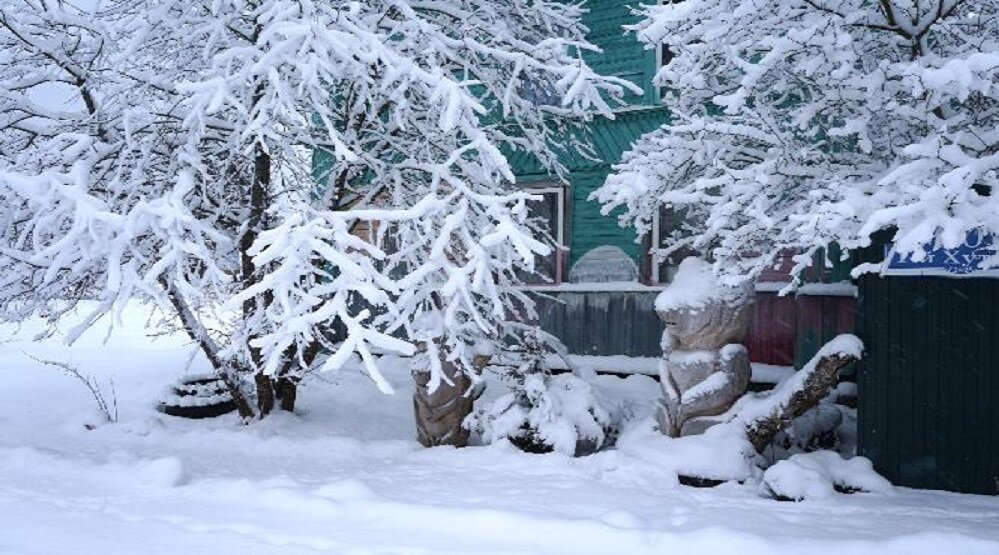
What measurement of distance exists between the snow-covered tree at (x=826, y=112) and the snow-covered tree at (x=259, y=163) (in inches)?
38.4

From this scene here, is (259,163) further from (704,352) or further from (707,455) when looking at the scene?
(707,455)

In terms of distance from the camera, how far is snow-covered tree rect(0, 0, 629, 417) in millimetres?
5203

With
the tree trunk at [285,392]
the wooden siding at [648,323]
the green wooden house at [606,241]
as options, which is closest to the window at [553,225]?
the green wooden house at [606,241]

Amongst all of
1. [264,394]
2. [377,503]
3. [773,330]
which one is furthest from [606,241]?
[377,503]

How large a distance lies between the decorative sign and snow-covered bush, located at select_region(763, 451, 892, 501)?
1467 millimetres

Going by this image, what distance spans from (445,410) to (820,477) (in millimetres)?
3148

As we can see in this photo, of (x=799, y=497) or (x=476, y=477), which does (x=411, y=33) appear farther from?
(x=799, y=497)

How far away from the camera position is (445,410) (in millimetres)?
6832

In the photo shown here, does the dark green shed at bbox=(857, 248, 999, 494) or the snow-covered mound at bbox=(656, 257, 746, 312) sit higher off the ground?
the snow-covered mound at bbox=(656, 257, 746, 312)

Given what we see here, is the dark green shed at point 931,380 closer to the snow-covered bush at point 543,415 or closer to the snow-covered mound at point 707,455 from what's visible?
the snow-covered mound at point 707,455

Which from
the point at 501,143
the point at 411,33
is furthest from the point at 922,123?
the point at 501,143

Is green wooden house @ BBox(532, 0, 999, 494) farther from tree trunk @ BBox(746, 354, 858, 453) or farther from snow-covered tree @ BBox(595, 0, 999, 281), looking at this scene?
snow-covered tree @ BBox(595, 0, 999, 281)

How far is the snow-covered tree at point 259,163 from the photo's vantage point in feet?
17.1

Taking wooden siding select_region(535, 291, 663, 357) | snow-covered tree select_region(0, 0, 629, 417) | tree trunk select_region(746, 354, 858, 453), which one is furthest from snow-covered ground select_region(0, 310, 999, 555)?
wooden siding select_region(535, 291, 663, 357)
